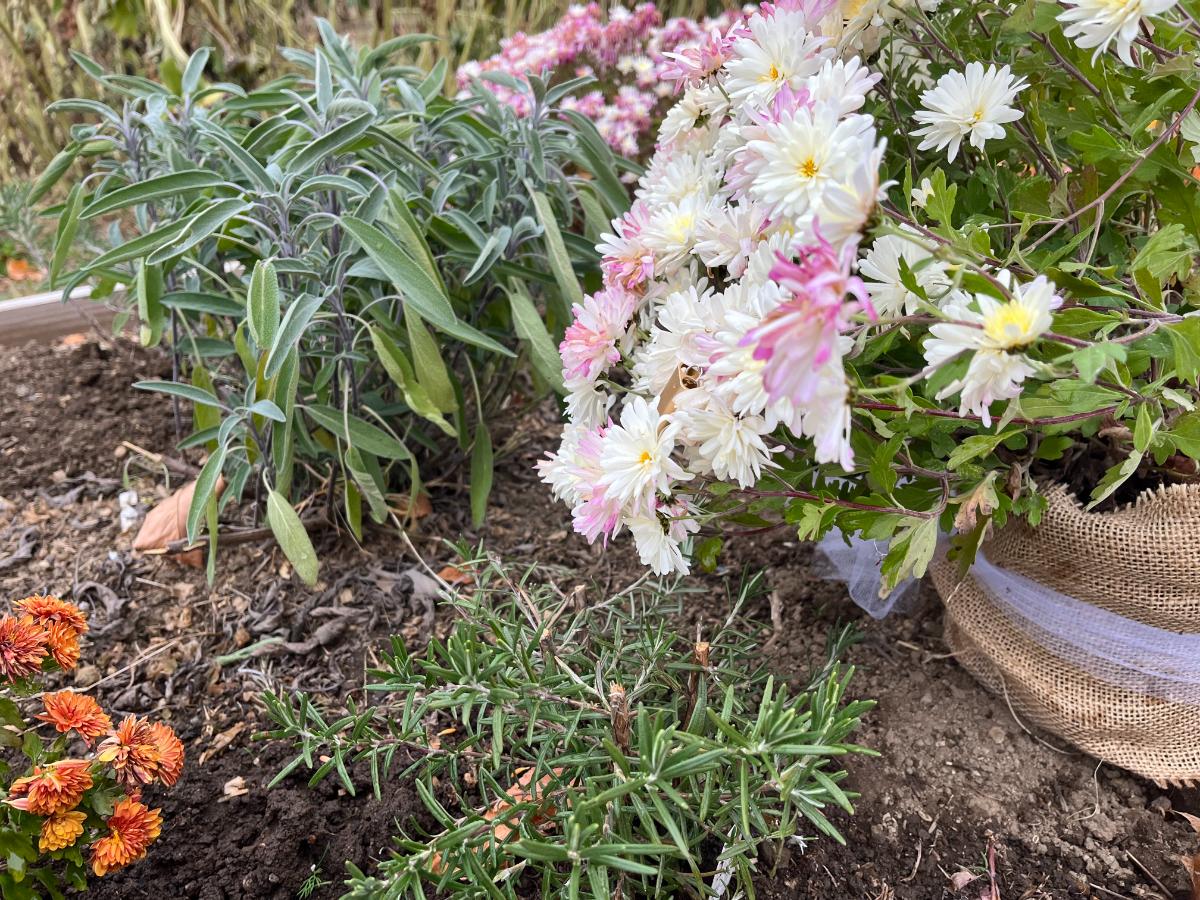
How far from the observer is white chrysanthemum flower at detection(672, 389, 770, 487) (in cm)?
85

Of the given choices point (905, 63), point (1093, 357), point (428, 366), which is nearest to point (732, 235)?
point (1093, 357)

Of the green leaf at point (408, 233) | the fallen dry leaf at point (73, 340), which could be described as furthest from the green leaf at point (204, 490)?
the fallen dry leaf at point (73, 340)

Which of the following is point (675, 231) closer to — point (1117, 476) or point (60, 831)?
point (1117, 476)

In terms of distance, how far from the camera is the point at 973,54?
43.8 inches

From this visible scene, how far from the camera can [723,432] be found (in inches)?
34.1

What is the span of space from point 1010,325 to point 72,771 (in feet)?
3.15

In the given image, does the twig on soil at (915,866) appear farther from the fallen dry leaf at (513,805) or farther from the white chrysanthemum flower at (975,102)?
the white chrysanthemum flower at (975,102)

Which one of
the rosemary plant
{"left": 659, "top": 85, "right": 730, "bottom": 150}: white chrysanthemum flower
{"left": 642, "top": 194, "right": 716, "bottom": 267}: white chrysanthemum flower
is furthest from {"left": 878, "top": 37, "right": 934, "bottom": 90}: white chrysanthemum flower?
the rosemary plant

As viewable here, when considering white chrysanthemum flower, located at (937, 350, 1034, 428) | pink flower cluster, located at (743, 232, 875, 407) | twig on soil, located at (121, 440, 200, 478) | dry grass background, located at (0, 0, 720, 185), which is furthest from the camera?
dry grass background, located at (0, 0, 720, 185)

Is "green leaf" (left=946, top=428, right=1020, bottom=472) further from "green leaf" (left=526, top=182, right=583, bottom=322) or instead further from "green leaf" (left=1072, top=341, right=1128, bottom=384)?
"green leaf" (left=526, top=182, right=583, bottom=322)

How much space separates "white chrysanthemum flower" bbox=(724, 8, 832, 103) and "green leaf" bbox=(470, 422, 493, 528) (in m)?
0.85

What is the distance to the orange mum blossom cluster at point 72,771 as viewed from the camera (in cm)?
94

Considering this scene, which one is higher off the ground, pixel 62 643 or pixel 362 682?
pixel 62 643

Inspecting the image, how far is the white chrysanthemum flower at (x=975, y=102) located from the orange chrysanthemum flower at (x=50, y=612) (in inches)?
42.3
